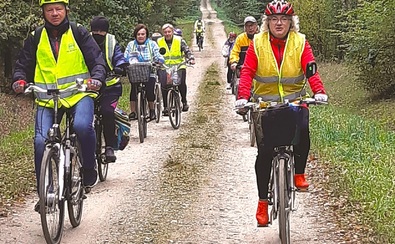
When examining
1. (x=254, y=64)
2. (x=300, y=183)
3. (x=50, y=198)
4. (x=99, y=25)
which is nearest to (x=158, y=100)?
(x=99, y=25)

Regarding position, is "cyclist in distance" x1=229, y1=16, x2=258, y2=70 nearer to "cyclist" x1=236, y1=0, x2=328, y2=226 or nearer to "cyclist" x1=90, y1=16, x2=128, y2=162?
"cyclist" x1=90, y1=16, x2=128, y2=162

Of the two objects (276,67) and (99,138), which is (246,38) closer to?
(99,138)

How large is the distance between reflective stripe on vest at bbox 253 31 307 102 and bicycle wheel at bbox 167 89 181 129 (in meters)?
7.89

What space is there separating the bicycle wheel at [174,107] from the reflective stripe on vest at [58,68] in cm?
754

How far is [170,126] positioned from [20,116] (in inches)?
250

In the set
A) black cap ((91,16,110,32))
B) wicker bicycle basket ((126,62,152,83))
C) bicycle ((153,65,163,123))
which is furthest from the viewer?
bicycle ((153,65,163,123))

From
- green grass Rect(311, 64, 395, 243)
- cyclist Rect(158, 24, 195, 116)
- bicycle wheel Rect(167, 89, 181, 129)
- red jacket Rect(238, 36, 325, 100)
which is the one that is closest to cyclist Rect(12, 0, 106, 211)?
red jacket Rect(238, 36, 325, 100)

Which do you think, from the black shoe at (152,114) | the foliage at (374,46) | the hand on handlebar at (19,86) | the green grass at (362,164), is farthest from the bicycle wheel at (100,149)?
the foliage at (374,46)

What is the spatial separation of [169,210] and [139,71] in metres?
5.32

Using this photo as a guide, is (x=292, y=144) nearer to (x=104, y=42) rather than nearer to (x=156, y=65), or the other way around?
(x=104, y=42)

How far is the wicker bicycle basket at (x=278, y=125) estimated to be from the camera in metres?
5.96

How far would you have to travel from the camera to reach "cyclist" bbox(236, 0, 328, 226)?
6.21m

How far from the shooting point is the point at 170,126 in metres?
14.6

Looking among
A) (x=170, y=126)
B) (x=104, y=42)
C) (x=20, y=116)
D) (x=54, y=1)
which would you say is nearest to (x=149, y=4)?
(x=20, y=116)
